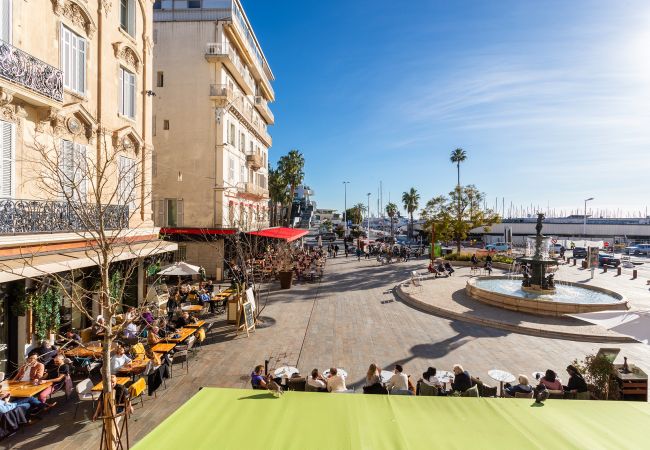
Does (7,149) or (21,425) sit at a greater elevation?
(7,149)

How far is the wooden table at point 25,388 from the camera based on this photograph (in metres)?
7.95

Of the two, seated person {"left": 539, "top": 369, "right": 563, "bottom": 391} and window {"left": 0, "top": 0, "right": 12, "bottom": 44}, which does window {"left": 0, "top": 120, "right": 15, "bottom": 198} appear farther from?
seated person {"left": 539, "top": 369, "right": 563, "bottom": 391}

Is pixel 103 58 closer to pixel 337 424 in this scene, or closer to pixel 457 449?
pixel 337 424

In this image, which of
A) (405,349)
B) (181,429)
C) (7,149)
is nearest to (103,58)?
(7,149)

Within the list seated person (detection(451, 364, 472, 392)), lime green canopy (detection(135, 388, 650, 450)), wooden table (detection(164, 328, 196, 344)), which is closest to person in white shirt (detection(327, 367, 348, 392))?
seated person (detection(451, 364, 472, 392))

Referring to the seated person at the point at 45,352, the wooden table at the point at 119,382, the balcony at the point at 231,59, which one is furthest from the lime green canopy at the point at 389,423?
the balcony at the point at 231,59

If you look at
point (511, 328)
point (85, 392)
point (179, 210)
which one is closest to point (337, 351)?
point (85, 392)

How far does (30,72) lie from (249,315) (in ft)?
35.8

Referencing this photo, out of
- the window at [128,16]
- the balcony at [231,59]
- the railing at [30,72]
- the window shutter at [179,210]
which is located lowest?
the window shutter at [179,210]

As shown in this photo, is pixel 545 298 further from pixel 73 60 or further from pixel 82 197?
pixel 73 60

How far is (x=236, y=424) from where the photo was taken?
3.97m

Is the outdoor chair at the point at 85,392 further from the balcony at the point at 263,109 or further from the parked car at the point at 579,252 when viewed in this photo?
the parked car at the point at 579,252

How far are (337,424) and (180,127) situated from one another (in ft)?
91.8

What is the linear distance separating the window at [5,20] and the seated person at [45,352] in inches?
341
